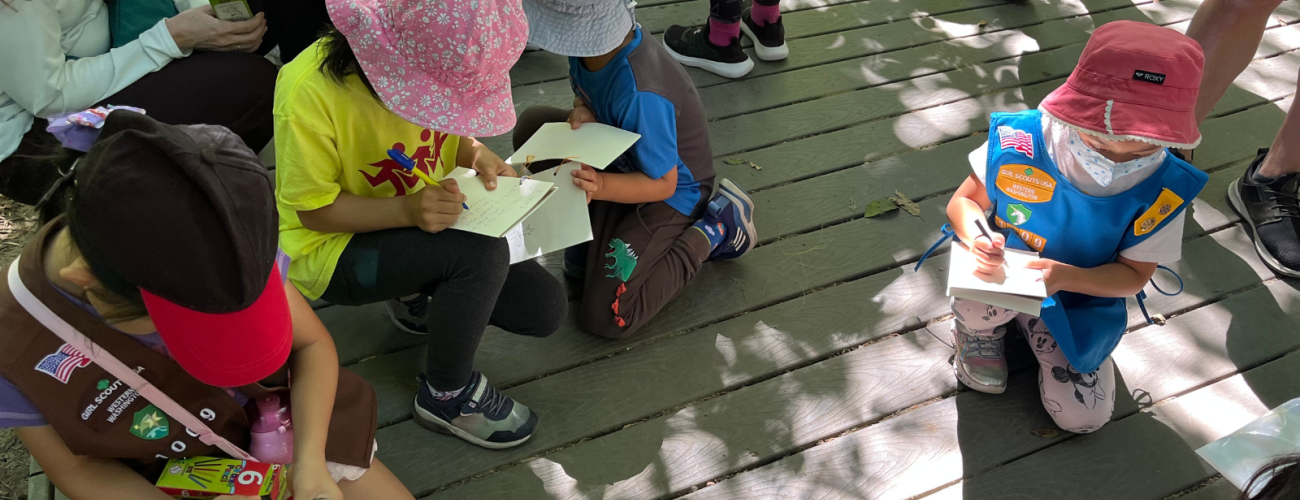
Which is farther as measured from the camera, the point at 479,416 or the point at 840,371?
the point at 840,371

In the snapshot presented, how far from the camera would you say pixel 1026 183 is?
1.87 metres

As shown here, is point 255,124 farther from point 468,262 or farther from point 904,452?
point 904,452

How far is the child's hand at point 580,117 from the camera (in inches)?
81.6

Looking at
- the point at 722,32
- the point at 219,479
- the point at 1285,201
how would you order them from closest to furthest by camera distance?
the point at 219,479 → the point at 1285,201 → the point at 722,32

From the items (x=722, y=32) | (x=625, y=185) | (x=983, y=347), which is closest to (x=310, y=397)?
(x=625, y=185)

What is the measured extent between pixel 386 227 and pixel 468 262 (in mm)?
191

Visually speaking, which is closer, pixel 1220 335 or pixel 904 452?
pixel 904 452

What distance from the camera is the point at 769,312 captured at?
2.28 meters

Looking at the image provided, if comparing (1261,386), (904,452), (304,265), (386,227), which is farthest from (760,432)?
(1261,386)

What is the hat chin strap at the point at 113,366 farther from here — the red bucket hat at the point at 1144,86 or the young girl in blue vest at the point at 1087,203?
the red bucket hat at the point at 1144,86

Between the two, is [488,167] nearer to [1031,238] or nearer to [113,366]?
[113,366]

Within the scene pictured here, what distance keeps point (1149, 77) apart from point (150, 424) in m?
1.90

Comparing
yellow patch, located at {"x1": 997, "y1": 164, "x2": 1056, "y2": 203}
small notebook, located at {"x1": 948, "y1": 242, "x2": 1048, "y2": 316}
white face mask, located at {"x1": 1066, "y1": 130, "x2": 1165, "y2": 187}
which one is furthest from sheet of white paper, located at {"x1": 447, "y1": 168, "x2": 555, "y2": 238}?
white face mask, located at {"x1": 1066, "y1": 130, "x2": 1165, "y2": 187}

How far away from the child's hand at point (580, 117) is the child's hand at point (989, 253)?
3.29ft
